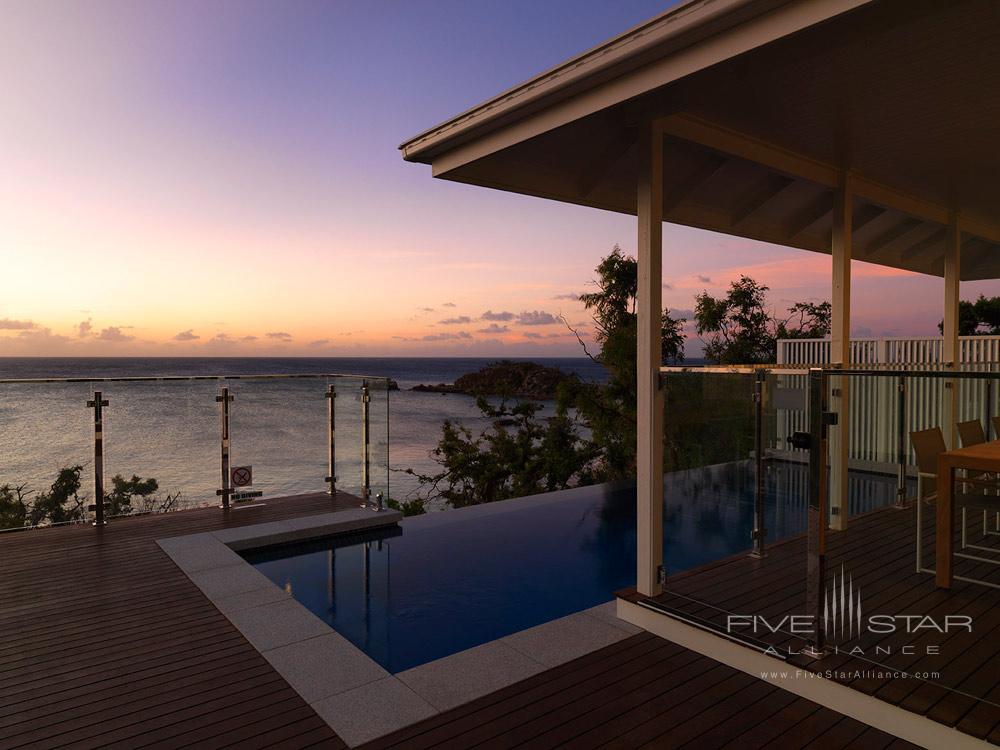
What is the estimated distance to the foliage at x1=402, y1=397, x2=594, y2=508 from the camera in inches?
498

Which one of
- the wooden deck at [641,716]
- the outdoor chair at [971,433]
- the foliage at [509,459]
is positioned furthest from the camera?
the foliage at [509,459]

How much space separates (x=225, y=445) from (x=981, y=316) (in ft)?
73.8

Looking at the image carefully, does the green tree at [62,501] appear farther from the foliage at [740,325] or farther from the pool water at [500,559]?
the foliage at [740,325]

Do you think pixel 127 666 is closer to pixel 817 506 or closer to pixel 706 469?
pixel 706 469

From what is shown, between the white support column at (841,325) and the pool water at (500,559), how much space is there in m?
0.31

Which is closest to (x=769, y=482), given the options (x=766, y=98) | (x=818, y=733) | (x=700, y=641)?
(x=700, y=641)

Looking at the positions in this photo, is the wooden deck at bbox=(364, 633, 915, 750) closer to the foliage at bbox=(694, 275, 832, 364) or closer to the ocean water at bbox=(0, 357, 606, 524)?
the ocean water at bbox=(0, 357, 606, 524)

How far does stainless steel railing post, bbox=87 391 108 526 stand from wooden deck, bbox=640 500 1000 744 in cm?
506

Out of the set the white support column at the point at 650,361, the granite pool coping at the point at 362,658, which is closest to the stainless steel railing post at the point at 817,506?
the white support column at the point at 650,361

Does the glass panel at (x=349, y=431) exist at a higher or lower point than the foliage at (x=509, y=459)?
higher

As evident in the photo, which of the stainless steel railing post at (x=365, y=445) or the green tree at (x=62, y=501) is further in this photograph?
the stainless steel railing post at (x=365, y=445)

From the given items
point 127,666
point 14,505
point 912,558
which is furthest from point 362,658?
point 14,505

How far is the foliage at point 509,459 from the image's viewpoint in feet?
41.5

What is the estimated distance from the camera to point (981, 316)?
19266mm
